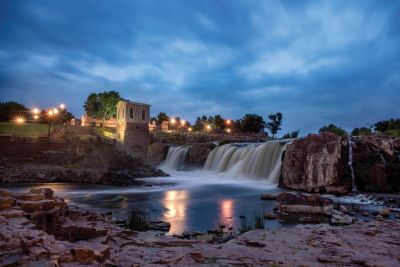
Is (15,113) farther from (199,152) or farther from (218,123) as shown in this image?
(218,123)

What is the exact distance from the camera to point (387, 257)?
353 inches

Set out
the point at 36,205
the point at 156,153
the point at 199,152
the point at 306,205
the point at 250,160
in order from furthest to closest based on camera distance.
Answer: the point at 156,153 < the point at 199,152 < the point at 250,160 < the point at 306,205 < the point at 36,205

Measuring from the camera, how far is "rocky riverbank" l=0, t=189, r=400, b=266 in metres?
7.50

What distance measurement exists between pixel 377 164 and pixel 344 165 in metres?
2.54

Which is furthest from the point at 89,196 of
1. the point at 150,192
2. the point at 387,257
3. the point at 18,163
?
the point at 387,257

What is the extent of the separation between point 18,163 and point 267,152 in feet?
94.7

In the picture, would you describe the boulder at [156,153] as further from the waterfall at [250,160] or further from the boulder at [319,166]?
the boulder at [319,166]

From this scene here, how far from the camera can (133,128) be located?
6016 cm

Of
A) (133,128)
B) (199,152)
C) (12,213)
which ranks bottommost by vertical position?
(12,213)

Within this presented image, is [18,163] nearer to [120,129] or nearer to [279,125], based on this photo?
[120,129]

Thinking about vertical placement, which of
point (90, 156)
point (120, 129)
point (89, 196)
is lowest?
point (89, 196)

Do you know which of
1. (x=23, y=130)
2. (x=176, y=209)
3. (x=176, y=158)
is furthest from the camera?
(x=176, y=158)

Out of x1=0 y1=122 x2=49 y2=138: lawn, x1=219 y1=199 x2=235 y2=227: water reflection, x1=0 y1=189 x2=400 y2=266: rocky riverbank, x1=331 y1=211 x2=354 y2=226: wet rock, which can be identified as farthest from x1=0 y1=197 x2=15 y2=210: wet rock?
x1=0 y1=122 x2=49 y2=138: lawn

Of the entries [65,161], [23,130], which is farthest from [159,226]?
[23,130]
